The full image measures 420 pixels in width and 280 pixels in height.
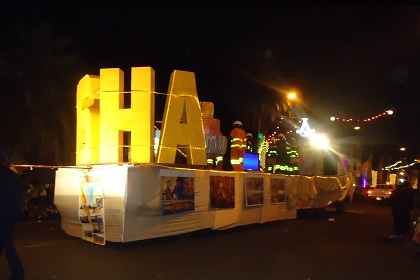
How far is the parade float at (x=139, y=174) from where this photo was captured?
1134cm

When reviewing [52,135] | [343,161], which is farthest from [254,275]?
[343,161]

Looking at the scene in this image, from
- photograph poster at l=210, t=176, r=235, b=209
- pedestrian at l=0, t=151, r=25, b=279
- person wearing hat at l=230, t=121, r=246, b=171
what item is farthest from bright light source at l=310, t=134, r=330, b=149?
pedestrian at l=0, t=151, r=25, b=279

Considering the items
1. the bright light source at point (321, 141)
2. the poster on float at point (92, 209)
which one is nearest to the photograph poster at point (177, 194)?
the poster on float at point (92, 209)

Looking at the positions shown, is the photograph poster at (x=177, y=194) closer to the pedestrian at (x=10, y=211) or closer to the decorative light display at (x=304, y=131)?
the pedestrian at (x=10, y=211)

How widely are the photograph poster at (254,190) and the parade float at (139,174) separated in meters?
0.49

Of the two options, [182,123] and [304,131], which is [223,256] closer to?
[182,123]

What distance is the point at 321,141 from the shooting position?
27.0 meters

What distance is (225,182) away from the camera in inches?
576

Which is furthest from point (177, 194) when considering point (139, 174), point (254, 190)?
point (254, 190)

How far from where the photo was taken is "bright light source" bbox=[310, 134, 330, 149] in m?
26.4

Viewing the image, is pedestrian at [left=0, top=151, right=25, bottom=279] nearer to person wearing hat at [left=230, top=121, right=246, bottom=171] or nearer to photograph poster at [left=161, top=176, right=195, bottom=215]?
photograph poster at [left=161, top=176, right=195, bottom=215]

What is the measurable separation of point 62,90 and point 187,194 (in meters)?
9.86

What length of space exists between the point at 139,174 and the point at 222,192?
373cm

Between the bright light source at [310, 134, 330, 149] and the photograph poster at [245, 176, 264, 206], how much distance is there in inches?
386
